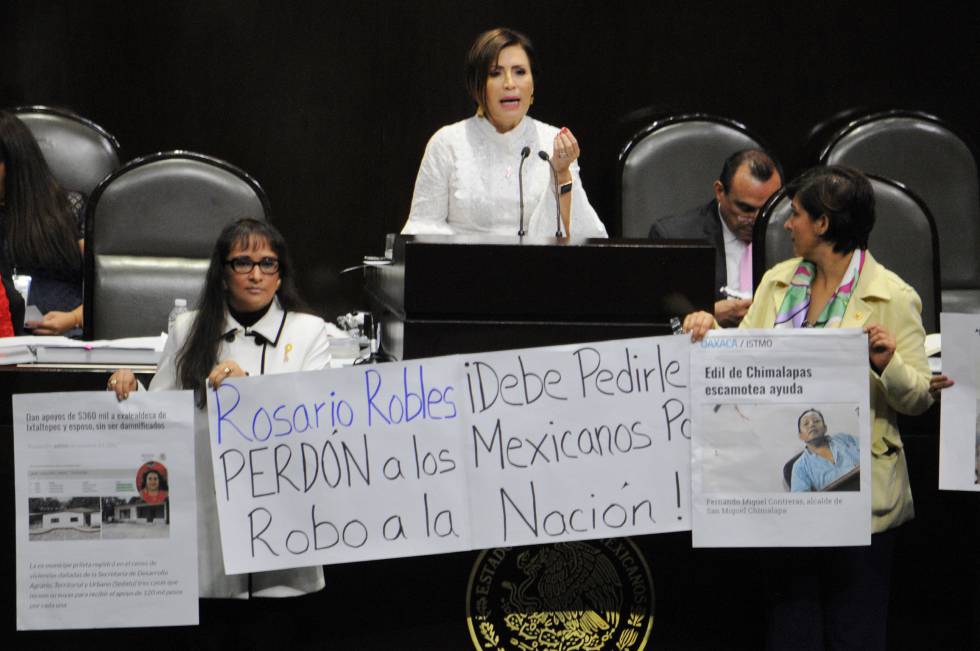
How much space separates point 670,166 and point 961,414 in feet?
6.84

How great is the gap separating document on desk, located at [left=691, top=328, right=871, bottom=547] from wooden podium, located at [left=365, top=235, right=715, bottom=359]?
6.1 inches

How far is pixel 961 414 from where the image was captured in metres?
3.42

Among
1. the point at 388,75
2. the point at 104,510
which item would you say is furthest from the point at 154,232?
the point at 104,510

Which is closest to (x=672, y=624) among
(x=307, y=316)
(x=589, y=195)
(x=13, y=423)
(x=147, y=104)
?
(x=307, y=316)

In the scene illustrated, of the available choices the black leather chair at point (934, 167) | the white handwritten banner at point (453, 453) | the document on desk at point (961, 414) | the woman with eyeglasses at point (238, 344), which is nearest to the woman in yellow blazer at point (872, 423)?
the document on desk at point (961, 414)

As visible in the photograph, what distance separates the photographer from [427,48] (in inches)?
216

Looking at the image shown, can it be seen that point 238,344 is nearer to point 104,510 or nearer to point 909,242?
point 104,510

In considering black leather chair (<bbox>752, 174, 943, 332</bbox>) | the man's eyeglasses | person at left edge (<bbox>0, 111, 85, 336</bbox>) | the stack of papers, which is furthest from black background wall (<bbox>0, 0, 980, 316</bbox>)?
the man's eyeglasses

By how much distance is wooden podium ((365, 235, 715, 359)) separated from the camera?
10.5 ft

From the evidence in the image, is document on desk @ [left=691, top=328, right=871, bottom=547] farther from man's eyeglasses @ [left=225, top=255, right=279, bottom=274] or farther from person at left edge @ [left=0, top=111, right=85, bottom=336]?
person at left edge @ [left=0, top=111, right=85, bottom=336]

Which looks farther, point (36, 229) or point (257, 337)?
point (36, 229)

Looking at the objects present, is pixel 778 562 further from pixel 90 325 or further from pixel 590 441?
pixel 90 325

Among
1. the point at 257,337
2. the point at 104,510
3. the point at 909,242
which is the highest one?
the point at 909,242

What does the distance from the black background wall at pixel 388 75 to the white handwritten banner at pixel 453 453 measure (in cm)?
238
